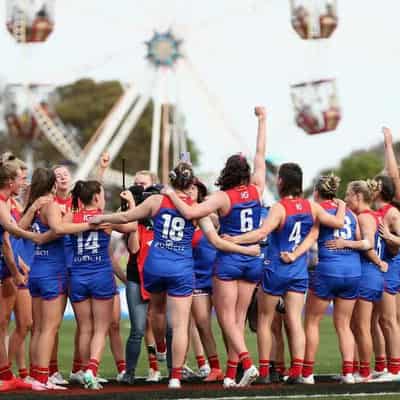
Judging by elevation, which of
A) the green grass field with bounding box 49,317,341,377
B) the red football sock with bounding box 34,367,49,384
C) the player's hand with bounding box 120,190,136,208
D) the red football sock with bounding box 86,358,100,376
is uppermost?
the player's hand with bounding box 120,190,136,208

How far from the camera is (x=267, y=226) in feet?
40.1

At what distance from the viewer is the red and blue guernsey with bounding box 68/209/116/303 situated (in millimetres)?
12188

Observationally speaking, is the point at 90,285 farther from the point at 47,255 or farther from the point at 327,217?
the point at 327,217

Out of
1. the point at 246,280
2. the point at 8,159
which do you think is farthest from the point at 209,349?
the point at 8,159

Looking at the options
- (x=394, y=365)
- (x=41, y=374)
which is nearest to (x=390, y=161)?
(x=394, y=365)

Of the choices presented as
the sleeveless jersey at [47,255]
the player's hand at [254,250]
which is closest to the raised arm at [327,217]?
the player's hand at [254,250]

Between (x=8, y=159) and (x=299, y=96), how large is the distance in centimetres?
3511

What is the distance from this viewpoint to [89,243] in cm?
1220

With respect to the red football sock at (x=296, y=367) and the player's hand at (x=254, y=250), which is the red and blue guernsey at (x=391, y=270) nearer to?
the red football sock at (x=296, y=367)

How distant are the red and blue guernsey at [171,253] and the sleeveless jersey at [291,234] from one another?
3.10 feet

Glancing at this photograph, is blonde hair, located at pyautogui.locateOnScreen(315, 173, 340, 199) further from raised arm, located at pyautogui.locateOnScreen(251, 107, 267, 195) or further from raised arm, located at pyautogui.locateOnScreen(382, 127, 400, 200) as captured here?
raised arm, located at pyautogui.locateOnScreen(382, 127, 400, 200)

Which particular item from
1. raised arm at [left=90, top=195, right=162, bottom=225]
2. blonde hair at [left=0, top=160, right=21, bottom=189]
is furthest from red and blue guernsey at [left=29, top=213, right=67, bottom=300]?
raised arm at [left=90, top=195, right=162, bottom=225]

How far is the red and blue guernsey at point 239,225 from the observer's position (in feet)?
40.3

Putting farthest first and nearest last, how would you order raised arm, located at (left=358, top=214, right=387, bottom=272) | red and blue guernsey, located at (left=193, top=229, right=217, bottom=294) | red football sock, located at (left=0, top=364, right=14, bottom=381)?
1. red and blue guernsey, located at (left=193, top=229, right=217, bottom=294)
2. raised arm, located at (left=358, top=214, right=387, bottom=272)
3. red football sock, located at (left=0, top=364, right=14, bottom=381)
